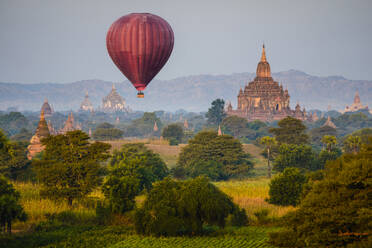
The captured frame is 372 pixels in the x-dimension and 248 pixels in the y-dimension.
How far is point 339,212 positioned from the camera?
1875 centimetres

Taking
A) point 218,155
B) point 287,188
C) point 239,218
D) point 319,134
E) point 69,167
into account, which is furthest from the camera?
point 319,134

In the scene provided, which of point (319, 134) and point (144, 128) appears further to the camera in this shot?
point (144, 128)

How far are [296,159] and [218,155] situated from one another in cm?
964

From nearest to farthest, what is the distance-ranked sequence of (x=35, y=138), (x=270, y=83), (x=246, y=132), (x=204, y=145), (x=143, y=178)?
1. (x=143, y=178)
2. (x=204, y=145)
3. (x=35, y=138)
4. (x=246, y=132)
5. (x=270, y=83)

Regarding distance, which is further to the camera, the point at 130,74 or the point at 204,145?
the point at 204,145

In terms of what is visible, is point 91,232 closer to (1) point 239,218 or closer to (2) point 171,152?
(1) point 239,218

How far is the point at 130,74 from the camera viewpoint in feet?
121

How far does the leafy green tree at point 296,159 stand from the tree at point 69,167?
21649mm

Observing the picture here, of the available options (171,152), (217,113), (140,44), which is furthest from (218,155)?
(217,113)

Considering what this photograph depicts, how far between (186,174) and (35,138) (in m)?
23.1

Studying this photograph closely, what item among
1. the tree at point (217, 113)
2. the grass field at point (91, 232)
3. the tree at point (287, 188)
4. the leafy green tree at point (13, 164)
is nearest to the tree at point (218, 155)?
the leafy green tree at point (13, 164)

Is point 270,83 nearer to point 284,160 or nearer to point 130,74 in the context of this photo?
point 284,160

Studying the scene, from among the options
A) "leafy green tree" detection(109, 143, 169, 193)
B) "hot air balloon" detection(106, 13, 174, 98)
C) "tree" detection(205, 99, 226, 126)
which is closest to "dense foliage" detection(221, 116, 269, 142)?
"tree" detection(205, 99, 226, 126)

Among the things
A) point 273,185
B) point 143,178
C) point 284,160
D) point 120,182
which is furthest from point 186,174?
point 120,182
